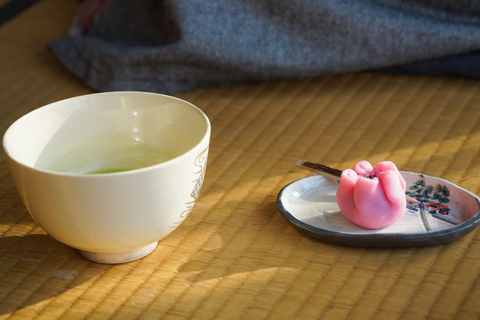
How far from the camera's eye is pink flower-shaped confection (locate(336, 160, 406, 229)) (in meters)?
0.54

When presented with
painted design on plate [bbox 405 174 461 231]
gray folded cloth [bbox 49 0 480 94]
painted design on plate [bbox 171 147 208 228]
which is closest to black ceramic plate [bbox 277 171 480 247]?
painted design on plate [bbox 405 174 461 231]

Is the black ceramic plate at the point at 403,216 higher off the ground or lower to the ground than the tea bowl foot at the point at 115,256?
higher

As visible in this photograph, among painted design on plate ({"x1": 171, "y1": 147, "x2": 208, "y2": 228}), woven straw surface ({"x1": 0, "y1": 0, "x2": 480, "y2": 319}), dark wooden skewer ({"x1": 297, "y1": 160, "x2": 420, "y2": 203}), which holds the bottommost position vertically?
woven straw surface ({"x1": 0, "y1": 0, "x2": 480, "y2": 319})

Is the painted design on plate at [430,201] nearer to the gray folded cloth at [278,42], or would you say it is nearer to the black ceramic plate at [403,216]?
the black ceramic plate at [403,216]

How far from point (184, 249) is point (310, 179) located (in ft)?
0.53

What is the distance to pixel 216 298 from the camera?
50cm

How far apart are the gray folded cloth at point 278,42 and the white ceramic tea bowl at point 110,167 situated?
1.04ft

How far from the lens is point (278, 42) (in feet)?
2.99

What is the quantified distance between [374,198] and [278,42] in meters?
0.43

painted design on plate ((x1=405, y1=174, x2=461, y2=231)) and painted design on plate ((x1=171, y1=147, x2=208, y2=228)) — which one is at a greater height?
painted design on plate ((x1=171, y1=147, x2=208, y2=228))

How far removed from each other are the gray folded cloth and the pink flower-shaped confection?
376 millimetres

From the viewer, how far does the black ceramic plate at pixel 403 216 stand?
536 mm

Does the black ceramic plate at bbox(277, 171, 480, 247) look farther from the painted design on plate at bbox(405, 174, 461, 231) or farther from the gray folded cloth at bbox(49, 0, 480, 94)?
the gray folded cloth at bbox(49, 0, 480, 94)

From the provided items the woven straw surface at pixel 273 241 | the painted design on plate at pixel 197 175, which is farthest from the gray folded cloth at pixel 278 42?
the painted design on plate at pixel 197 175
